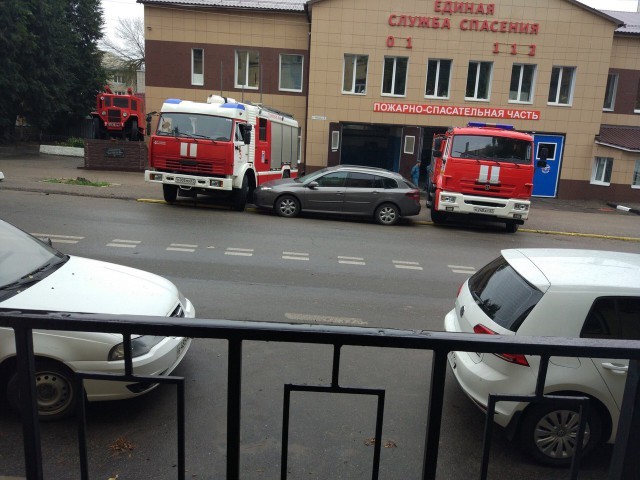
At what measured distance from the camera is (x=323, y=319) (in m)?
6.27

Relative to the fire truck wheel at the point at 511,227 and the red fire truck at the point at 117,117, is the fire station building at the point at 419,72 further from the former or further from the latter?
the fire truck wheel at the point at 511,227

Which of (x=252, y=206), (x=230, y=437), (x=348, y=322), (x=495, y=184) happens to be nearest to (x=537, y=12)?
(x=495, y=184)

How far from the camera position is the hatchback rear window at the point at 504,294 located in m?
3.94

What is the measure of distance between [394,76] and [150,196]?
44.4 feet

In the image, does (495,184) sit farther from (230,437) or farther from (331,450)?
(230,437)

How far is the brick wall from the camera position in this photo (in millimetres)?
Result: 22828

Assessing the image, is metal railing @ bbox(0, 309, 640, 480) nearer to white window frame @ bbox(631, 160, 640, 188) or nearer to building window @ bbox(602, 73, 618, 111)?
white window frame @ bbox(631, 160, 640, 188)

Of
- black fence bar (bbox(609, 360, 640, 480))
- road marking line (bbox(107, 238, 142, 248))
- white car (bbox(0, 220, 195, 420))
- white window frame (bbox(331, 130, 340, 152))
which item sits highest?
white window frame (bbox(331, 130, 340, 152))

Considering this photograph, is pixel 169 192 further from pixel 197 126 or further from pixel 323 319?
pixel 323 319

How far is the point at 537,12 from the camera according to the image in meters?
23.7

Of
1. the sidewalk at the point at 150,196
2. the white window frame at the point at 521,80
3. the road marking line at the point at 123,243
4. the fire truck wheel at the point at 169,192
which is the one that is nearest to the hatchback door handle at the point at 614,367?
the road marking line at the point at 123,243

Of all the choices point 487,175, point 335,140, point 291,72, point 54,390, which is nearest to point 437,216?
point 487,175

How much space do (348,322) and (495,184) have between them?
30.7ft

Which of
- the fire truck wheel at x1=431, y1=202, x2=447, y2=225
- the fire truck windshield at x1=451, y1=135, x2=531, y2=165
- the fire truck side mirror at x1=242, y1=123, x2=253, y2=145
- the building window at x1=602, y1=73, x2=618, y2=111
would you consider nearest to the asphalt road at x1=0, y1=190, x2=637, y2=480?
the fire truck wheel at x1=431, y1=202, x2=447, y2=225
